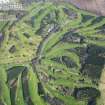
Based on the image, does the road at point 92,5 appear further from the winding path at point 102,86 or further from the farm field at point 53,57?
the winding path at point 102,86

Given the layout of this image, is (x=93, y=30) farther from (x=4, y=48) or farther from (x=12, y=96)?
(x=12, y=96)

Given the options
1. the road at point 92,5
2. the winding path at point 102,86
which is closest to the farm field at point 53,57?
the winding path at point 102,86

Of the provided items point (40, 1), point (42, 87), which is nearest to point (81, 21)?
point (40, 1)

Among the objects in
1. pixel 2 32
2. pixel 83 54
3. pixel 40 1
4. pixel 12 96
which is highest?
pixel 40 1

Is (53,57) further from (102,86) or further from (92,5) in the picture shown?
(92,5)

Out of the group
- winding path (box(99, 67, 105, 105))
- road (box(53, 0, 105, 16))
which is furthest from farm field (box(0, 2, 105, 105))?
road (box(53, 0, 105, 16))

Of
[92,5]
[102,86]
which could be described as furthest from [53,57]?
[92,5]

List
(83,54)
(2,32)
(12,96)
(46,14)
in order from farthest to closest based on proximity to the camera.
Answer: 1. (46,14)
2. (2,32)
3. (83,54)
4. (12,96)

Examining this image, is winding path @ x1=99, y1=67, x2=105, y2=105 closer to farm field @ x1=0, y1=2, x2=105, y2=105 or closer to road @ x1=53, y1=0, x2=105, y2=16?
farm field @ x1=0, y1=2, x2=105, y2=105
